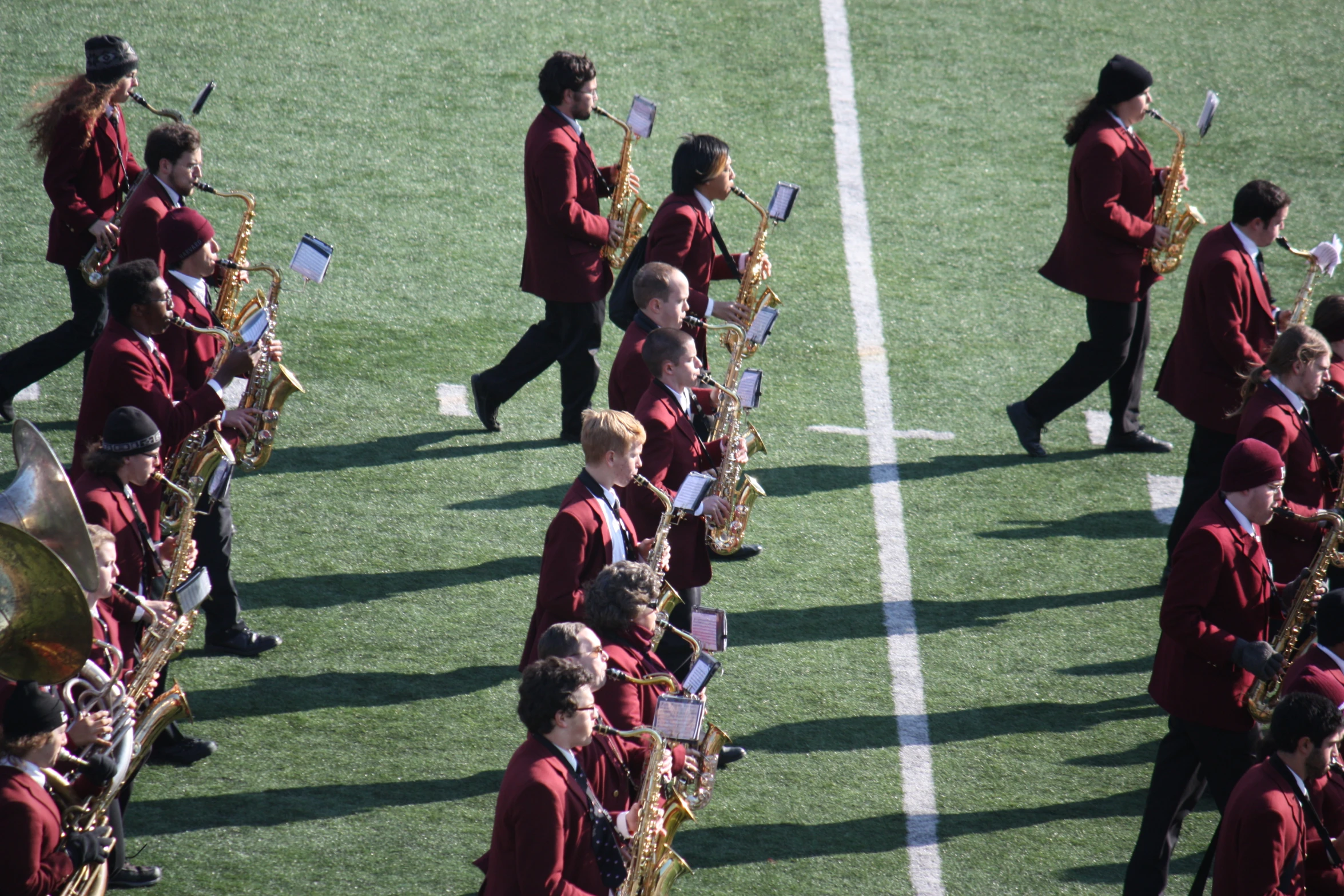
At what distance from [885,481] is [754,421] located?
1025mm

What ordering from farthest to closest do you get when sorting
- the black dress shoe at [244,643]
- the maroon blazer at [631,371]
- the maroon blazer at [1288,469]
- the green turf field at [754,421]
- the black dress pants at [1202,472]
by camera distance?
the black dress pants at [1202,472]
the black dress shoe at [244,643]
the maroon blazer at [631,371]
the maroon blazer at [1288,469]
the green turf field at [754,421]

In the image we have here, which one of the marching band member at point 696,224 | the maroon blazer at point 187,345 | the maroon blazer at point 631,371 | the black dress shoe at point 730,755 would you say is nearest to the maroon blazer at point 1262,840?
the black dress shoe at point 730,755

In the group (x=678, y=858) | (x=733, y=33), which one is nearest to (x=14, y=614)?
(x=678, y=858)

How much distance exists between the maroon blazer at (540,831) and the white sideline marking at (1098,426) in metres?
5.91

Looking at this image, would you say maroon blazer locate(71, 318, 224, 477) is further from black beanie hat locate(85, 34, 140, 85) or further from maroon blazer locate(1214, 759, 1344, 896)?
maroon blazer locate(1214, 759, 1344, 896)

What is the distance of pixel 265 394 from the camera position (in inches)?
282

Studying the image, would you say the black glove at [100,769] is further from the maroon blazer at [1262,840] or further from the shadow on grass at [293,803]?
the maroon blazer at [1262,840]

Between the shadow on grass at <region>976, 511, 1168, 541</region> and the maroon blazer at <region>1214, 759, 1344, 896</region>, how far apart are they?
12.3ft

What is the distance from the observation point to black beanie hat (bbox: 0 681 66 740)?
14.5 ft

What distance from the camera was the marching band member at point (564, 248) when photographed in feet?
27.3

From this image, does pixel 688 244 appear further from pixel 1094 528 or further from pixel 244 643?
pixel 244 643

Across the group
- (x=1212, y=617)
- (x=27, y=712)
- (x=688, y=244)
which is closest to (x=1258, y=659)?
(x=1212, y=617)

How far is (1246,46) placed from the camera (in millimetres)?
14156

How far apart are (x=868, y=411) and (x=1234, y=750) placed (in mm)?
4362
